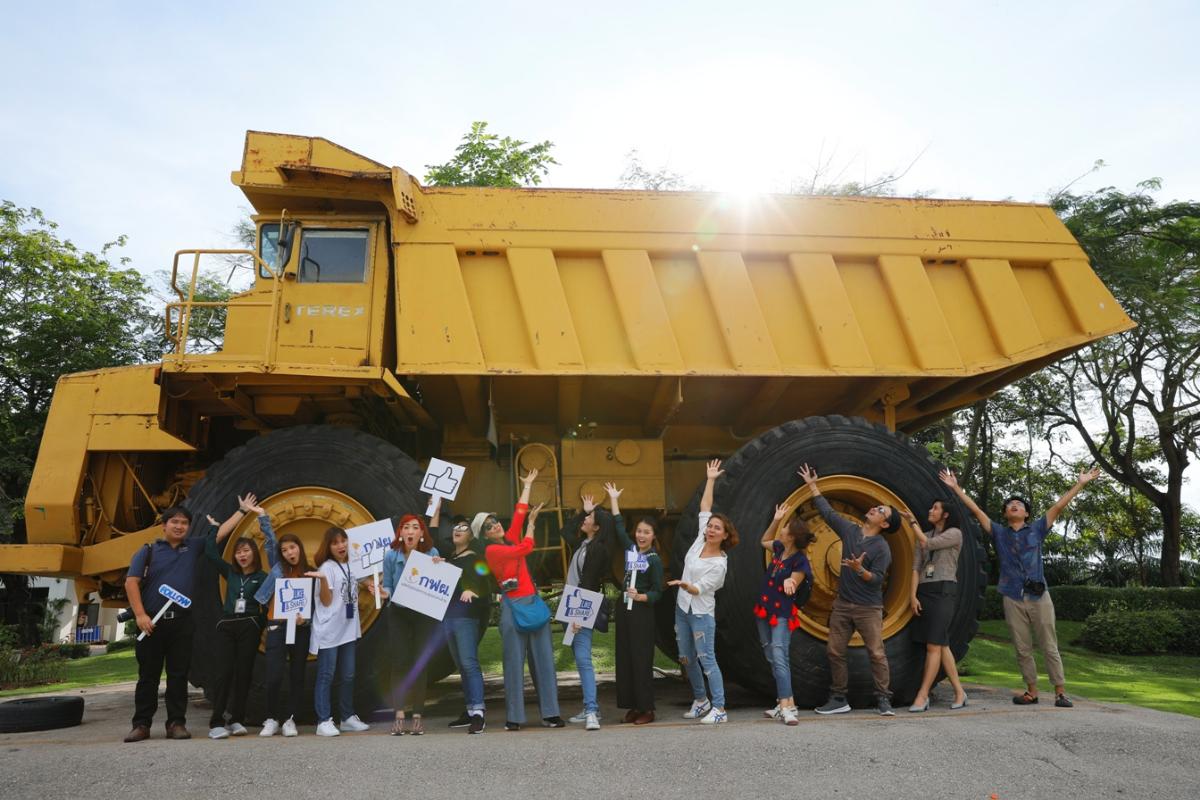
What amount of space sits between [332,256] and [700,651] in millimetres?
4529

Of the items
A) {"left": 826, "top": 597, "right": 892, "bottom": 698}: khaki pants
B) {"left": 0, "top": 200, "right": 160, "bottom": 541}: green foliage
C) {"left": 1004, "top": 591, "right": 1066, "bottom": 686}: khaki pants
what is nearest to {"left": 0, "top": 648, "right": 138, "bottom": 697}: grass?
{"left": 0, "top": 200, "right": 160, "bottom": 541}: green foliage

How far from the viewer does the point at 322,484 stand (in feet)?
21.4

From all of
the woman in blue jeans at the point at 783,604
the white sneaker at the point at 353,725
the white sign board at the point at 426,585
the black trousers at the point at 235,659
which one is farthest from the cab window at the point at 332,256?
the woman in blue jeans at the point at 783,604

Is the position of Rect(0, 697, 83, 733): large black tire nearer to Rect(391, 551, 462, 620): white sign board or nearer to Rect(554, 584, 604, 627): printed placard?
Rect(391, 551, 462, 620): white sign board

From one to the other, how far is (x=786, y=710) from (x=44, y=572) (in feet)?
20.5

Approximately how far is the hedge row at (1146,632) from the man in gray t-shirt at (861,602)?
10735mm


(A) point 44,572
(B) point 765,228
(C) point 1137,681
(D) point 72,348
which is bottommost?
(C) point 1137,681

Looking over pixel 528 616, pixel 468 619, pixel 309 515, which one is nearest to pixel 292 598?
pixel 309 515

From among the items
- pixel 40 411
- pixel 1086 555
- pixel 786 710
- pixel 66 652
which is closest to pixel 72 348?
pixel 40 411

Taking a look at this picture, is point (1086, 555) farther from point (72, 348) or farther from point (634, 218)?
point (72, 348)

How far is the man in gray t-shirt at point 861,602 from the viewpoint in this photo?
624cm

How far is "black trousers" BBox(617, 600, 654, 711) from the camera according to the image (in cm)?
618

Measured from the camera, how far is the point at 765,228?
7.18m

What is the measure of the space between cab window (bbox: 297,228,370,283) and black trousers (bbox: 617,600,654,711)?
11.9 ft
